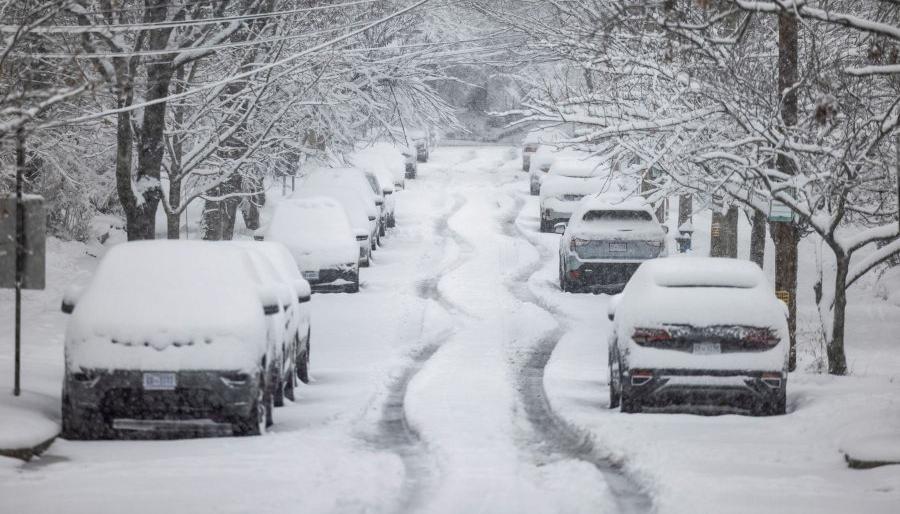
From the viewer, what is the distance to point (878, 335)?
21.4 meters

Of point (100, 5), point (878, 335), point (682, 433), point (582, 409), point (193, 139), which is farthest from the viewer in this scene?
point (193, 139)

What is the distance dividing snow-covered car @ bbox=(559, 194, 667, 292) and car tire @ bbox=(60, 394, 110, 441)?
14.3 metres

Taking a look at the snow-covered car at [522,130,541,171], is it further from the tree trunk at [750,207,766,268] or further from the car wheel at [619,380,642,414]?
the car wheel at [619,380,642,414]

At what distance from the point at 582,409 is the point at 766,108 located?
179 inches

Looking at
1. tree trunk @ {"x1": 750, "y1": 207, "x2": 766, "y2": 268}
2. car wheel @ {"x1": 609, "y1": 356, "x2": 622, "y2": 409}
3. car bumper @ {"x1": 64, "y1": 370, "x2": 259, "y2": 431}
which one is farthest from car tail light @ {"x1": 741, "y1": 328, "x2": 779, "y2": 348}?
tree trunk @ {"x1": 750, "y1": 207, "x2": 766, "y2": 268}

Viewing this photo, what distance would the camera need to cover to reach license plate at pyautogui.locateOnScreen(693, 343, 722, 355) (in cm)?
1212

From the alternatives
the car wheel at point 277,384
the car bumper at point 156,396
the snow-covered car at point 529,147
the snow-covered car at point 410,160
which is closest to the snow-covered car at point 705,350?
the car wheel at point 277,384

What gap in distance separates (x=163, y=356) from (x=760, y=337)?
A: 18.1ft

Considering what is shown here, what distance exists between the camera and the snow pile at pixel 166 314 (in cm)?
1080

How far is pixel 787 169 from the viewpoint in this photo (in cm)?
1605

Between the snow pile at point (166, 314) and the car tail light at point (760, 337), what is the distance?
4.53 meters

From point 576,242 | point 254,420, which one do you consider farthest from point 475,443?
point 576,242

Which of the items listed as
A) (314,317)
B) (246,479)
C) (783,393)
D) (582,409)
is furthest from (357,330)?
(246,479)

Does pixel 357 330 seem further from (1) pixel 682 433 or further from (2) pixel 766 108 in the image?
(1) pixel 682 433
